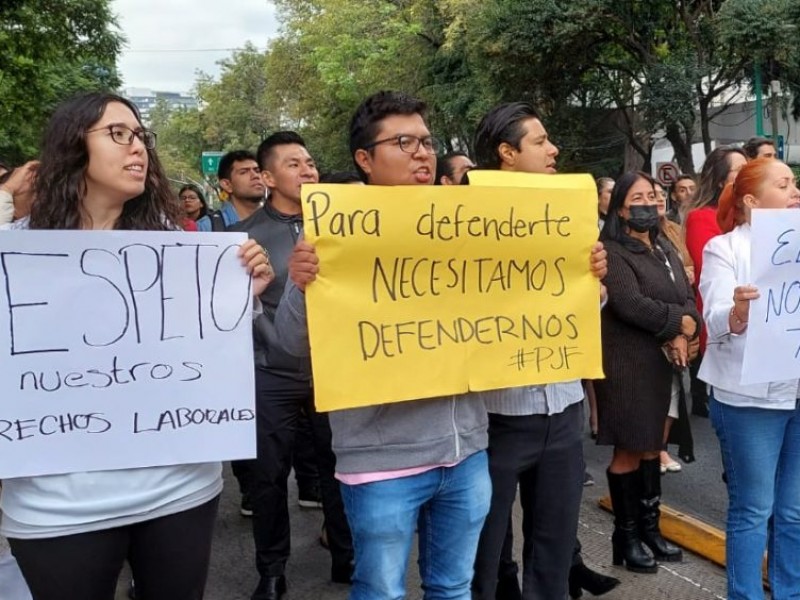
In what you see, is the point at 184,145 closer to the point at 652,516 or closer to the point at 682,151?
the point at 682,151

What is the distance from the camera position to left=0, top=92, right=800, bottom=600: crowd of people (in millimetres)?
1876

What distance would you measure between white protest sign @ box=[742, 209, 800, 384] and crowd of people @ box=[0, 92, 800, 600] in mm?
75

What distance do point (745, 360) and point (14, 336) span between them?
2.12 m

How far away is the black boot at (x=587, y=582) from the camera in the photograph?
3.24 meters

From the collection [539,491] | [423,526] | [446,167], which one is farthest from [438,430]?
[446,167]

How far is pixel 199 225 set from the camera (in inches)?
202

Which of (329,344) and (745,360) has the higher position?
(329,344)

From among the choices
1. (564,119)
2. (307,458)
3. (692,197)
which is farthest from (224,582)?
(564,119)

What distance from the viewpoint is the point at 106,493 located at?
1799 millimetres

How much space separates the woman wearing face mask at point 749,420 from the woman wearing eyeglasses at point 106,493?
1602 millimetres

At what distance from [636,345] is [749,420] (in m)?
0.77

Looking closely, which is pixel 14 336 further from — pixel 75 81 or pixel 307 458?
pixel 75 81

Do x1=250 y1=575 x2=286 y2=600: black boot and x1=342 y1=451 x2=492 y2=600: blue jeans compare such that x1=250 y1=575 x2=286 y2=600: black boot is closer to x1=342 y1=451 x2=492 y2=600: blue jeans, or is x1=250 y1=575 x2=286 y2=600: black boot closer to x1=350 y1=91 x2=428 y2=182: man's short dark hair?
x1=342 y1=451 x2=492 y2=600: blue jeans

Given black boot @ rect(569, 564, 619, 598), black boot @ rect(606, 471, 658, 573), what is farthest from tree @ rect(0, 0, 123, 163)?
black boot @ rect(569, 564, 619, 598)
